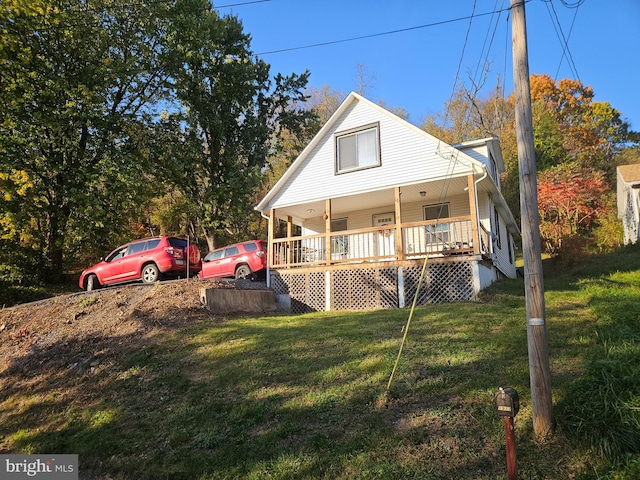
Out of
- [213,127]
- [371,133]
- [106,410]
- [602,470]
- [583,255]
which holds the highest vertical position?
[213,127]

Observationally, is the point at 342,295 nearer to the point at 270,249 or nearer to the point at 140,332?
the point at 270,249

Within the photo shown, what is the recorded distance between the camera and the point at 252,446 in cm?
446

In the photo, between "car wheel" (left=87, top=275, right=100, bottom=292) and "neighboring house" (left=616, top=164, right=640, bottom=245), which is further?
"neighboring house" (left=616, top=164, right=640, bottom=245)

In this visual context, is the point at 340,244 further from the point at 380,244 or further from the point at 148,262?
the point at 148,262

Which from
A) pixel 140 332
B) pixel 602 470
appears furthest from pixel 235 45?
Answer: pixel 602 470

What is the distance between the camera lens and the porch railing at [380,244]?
12.2 meters

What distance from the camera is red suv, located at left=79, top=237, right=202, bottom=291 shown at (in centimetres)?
1370

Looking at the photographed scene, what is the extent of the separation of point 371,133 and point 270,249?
214 inches

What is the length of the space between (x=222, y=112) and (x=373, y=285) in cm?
1545

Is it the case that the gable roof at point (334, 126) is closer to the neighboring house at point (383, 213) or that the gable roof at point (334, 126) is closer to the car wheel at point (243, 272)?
the neighboring house at point (383, 213)

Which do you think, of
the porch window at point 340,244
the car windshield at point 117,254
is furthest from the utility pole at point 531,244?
the car windshield at point 117,254

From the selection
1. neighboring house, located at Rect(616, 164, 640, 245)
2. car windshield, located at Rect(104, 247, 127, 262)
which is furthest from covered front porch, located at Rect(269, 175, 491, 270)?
neighboring house, located at Rect(616, 164, 640, 245)

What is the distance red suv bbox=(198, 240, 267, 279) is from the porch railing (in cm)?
74

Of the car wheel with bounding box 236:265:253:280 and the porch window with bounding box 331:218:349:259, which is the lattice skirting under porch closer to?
the car wheel with bounding box 236:265:253:280
